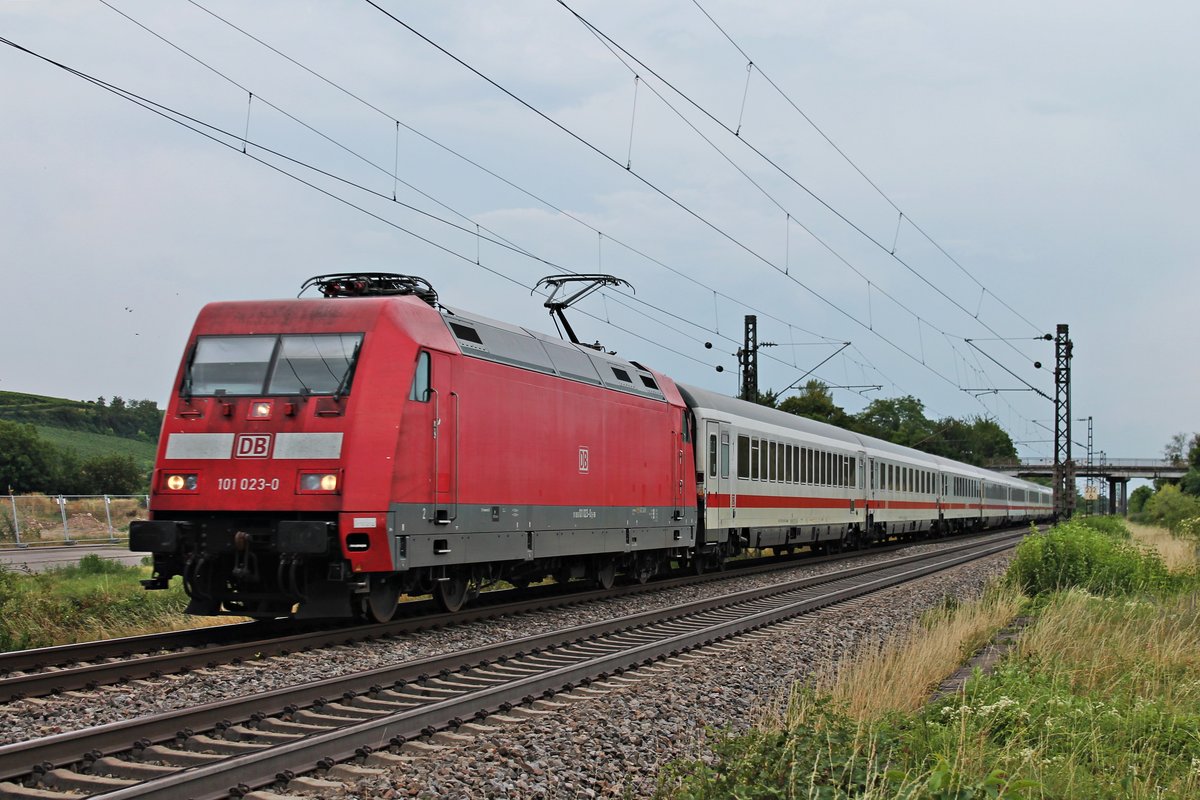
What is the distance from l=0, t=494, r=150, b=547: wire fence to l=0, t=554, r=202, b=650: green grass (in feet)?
52.3

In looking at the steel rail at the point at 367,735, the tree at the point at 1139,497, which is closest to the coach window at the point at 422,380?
the steel rail at the point at 367,735

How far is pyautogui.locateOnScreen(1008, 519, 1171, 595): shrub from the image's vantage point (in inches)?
687

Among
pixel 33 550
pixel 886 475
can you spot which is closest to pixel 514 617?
pixel 33 550

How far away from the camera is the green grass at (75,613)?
42.9ft

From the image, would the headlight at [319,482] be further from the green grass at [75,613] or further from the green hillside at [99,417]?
the green hillside at [99,417]

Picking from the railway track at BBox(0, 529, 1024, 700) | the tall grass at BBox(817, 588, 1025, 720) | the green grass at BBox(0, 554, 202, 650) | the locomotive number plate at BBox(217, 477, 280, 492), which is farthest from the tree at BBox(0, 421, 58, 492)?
the tall grass at BBox(817, 588, 1025, 720)

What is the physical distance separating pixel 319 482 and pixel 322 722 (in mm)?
3974

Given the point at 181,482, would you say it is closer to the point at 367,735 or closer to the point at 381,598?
the point at 381,598

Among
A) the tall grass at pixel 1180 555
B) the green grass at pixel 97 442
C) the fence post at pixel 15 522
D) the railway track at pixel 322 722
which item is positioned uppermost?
the green grass at pixel 97 442

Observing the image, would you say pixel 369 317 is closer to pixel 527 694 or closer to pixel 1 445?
pixel 527 694

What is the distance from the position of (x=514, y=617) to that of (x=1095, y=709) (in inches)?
315

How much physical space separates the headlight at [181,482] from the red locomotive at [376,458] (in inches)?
0.9

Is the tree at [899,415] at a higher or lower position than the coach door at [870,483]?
higher

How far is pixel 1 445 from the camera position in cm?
4181
